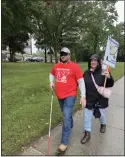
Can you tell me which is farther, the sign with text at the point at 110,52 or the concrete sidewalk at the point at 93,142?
the sign with text at the point at 110,52

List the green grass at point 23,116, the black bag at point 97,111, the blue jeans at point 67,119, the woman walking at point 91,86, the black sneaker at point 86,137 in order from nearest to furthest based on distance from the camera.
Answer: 1. the blue jeans at point 67,119
2. the green grass at point 23,116
3. the black sneaker at point 86,137
4. the woman walking at point 91,86
5. the black bag at point 97,111

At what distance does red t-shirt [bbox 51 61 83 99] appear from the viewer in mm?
4617

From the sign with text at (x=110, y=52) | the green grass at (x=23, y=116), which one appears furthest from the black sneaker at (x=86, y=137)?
the sign with text at (x=110, y=52)

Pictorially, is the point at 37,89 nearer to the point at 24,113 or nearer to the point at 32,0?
the point at 24,113

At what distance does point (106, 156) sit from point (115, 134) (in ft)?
3.82

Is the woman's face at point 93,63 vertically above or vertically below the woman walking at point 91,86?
above

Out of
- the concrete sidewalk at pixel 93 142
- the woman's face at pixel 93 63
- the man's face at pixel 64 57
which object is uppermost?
the man's face at pixel 64 57

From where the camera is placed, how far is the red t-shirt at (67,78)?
4.62 metres

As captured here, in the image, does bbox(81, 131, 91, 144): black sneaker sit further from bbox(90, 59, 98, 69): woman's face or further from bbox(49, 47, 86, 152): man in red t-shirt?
bbox(90, 59, 98, 69): woman's face

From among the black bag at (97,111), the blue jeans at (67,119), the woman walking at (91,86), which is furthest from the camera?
the black bag at (97,111)

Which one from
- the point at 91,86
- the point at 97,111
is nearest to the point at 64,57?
the point at 91,86

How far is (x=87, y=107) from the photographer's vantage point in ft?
16.8

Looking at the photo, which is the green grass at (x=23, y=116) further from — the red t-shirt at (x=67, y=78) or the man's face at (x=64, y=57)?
A: the man's face at (x=64, y=57)

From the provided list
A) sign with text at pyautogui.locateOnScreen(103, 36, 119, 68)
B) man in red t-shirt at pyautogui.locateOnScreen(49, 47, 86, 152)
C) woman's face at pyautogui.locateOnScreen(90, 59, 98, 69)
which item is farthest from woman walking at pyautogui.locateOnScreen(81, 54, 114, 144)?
man in red t-shirt at pyautogui.locateOnScreen(49, 47, 86, 152)
